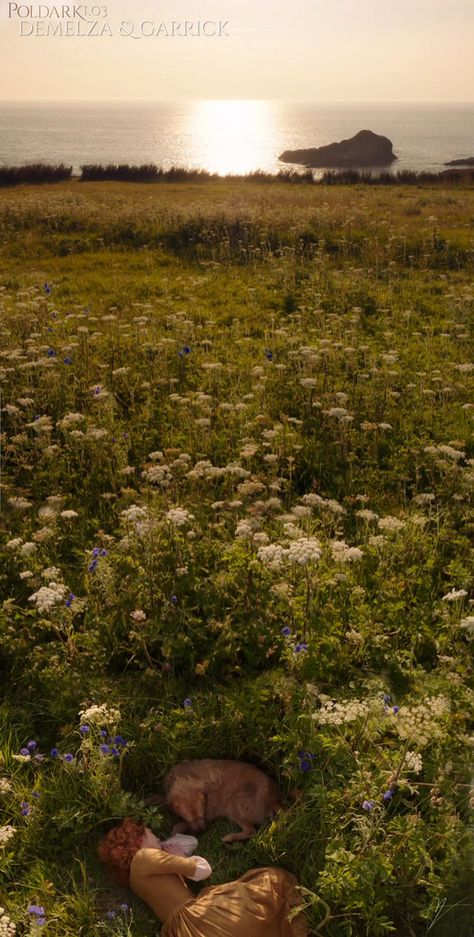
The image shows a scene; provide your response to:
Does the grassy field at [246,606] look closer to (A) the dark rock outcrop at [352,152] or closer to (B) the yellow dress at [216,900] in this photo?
(B) the yellow dress at [216,900]

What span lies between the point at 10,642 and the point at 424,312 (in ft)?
33.4

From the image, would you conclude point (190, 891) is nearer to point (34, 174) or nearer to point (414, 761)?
point (414, 761)

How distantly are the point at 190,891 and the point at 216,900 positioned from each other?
0.74 feet

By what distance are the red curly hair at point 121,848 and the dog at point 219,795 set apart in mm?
298

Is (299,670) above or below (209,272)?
below

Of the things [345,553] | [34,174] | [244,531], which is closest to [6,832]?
[244,531]

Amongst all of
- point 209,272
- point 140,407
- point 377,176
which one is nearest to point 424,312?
point 209,272

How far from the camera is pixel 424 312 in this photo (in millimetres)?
13047

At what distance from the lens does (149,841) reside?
3.88m

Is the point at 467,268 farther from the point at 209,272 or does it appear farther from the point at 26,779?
the point at 26,779

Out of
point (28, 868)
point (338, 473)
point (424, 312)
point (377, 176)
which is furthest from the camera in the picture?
point (377, 176)

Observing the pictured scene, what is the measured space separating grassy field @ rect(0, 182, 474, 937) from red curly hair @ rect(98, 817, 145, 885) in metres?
0.11

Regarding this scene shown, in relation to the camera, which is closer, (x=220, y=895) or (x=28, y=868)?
(x=220, y=895)

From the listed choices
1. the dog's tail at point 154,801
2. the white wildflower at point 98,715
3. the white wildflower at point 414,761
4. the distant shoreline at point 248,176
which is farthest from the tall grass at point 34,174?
the white wildflower at point 414,761
